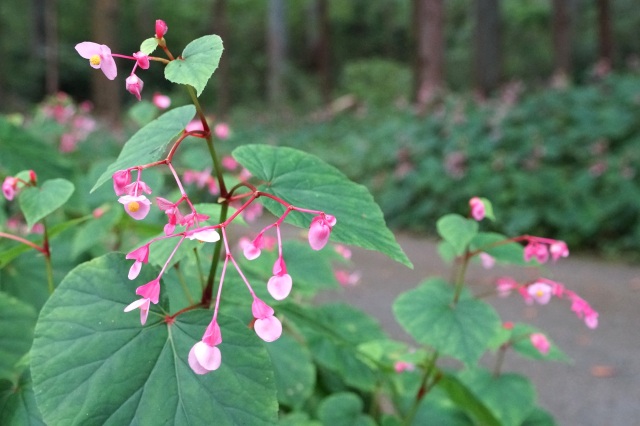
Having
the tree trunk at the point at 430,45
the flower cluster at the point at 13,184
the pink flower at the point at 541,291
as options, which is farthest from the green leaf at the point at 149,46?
the tree trunk at the point at 430,45

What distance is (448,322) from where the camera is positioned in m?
1.17

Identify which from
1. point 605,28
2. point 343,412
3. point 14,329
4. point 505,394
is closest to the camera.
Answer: point 14,329

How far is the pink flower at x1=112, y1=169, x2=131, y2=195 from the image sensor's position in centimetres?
66

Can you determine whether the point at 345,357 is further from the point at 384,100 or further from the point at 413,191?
the point at 384,100

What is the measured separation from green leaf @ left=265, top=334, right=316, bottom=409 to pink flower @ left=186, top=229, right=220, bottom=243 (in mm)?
606

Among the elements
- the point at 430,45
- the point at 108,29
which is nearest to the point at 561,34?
the point at 430,45

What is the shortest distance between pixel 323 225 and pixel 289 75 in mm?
22100

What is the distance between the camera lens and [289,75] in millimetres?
22188

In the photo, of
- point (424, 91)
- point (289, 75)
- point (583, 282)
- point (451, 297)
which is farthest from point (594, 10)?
point (451, 297)

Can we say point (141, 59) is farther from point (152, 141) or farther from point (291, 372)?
point (291, 372)

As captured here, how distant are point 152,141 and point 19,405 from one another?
365 millimetres

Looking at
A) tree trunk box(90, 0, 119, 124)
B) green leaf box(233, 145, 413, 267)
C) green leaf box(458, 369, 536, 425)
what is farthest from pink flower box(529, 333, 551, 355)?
tree trunk box(90, 0, 119, 124)

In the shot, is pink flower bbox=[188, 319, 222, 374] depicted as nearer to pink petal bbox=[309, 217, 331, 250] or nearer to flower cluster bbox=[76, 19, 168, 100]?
pink petal bbox=[309, 217, 331, 250]

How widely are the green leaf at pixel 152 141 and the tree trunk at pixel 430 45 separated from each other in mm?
9044
